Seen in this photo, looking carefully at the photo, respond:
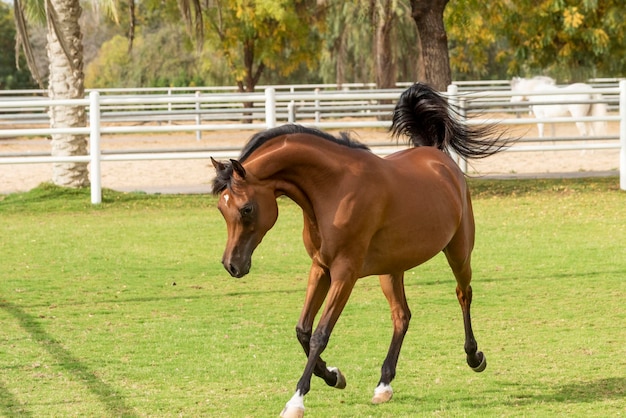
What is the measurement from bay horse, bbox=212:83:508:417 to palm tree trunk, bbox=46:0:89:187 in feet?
37.5

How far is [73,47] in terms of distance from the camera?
1755 centimetres

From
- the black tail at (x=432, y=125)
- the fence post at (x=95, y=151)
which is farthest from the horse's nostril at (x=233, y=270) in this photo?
the fence post at (x=95, y=151)

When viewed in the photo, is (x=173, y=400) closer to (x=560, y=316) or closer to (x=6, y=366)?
(x=6, y=366)

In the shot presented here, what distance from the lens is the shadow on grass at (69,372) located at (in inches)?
235

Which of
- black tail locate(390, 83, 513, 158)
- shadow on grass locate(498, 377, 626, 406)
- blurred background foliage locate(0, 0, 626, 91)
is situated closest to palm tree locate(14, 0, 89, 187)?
blurred background foliage locate(0, 0, 626, 91)

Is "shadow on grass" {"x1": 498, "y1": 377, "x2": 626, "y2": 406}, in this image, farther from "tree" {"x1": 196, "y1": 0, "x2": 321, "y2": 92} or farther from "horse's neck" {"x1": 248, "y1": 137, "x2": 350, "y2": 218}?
"tree" {"x1": 196, "y1": 0, "x2": 321, "y2": 92}

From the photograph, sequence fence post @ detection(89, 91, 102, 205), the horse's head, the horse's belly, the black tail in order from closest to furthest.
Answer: the horse's head, the horse's belly, the black tail, fence post @ detection(89, 91, 102, 205)

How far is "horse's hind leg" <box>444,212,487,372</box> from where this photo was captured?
263 inches

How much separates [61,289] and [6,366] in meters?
3.10

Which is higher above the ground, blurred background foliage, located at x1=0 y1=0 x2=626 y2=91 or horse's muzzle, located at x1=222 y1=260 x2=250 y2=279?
horse's muzzle, located at x1=222 y1=260 x2=250 y2=279

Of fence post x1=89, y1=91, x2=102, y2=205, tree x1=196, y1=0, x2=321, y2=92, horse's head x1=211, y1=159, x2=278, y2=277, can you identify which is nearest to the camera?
horse's head x1=211, y1=159, x2=278, y2=277

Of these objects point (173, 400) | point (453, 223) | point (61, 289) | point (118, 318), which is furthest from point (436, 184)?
point (61, 289)

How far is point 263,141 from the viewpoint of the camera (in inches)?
231

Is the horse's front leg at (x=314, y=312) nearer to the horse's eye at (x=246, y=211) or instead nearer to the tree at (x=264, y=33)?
the horse's eye at (x=246, y=211)
